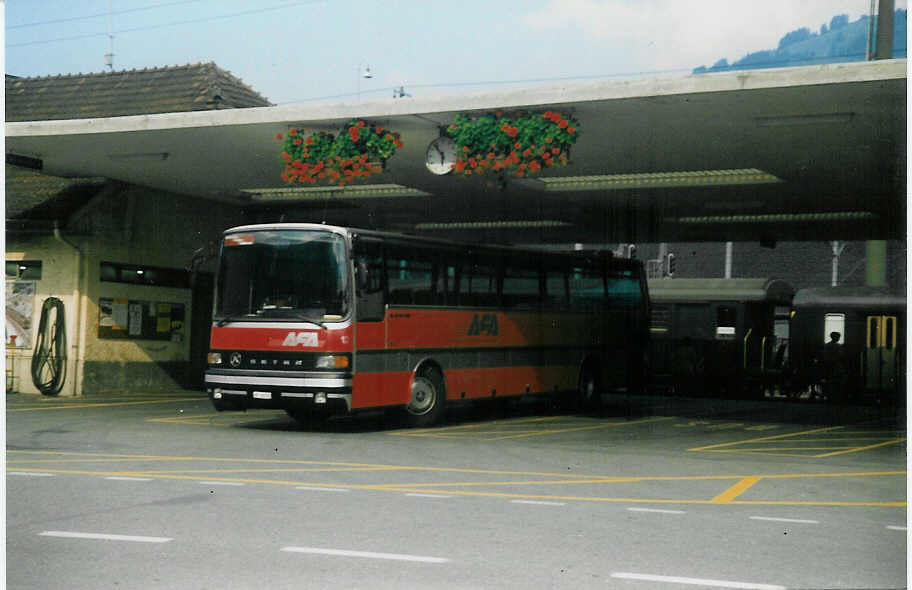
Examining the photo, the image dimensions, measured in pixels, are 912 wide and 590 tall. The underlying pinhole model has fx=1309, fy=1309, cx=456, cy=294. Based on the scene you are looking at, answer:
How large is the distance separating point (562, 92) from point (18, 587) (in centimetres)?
1023

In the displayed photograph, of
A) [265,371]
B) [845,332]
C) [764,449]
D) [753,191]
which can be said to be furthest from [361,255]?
[845,332]

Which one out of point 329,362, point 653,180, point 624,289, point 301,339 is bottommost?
point 329,362

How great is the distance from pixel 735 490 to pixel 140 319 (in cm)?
1617

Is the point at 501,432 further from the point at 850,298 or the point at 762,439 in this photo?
the point at 850,298

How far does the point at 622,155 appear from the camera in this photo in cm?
2019

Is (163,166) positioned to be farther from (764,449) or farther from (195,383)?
(764,449)

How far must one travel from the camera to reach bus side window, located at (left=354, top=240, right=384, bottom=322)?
1805cm

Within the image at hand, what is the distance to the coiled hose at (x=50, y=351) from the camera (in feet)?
78.9

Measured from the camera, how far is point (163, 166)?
22.7 m

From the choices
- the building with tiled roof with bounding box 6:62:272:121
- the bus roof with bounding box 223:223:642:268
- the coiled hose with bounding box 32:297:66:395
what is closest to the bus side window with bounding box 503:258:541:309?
the bus roof with bounding box 223:223:642:268

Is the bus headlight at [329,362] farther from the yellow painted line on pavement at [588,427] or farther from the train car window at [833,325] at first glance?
the train car window at [833,325]

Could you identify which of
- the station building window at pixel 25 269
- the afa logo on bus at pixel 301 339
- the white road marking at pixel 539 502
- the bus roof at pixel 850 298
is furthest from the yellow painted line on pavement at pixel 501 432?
the bus roof at pixel 850 298

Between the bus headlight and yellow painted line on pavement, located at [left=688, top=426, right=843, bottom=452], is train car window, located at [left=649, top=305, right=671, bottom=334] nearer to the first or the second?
yellow painted line on pavement, located at [left=688, top=426, right=843, bottom=452]

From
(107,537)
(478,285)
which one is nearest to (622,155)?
(478,285)
